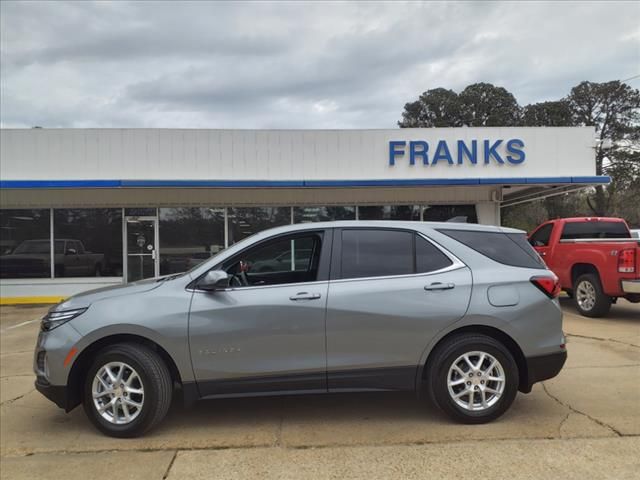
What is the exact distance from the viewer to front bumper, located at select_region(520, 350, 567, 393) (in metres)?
4.39

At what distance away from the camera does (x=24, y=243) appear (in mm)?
13852

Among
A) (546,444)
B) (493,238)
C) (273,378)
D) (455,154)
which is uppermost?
(455,154)

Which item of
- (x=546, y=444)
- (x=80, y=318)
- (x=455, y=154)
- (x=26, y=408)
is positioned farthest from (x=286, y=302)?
(x=455, y=154)

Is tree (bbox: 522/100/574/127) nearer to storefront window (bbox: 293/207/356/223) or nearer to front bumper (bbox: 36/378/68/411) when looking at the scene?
storefront window (bbox: 293/207/356/223)

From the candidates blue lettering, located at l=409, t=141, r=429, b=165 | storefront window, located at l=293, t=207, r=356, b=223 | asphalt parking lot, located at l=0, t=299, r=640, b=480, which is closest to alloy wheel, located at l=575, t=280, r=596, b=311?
asphalt parking lot, located at l=0, t=299, r=640, b=480

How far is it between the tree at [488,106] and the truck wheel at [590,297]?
127ft

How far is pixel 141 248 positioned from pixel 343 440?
444 inches

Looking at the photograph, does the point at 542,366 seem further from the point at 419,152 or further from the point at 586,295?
the point at 419,152

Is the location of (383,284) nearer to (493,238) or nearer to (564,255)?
(493,238)

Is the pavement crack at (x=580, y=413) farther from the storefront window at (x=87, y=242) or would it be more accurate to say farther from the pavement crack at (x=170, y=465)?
the storefront window at (x=87, y=242)

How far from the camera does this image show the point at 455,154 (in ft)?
45.4

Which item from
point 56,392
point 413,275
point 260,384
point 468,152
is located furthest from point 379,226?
point 468,152

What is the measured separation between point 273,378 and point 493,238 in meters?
2.32

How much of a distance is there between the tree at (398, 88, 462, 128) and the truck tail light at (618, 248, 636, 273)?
132 feet
